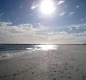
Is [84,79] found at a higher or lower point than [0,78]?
lower

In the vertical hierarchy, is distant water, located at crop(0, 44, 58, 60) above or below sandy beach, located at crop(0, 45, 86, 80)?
above

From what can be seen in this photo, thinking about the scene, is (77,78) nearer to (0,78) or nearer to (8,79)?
(8,79)

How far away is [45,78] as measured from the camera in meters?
11.1

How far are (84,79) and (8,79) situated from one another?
637cm

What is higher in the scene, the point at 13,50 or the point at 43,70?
the point at 13,50

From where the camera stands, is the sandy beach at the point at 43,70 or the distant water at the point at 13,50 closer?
the sandy beach at the point at 43,70

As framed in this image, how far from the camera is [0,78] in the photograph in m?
11.2

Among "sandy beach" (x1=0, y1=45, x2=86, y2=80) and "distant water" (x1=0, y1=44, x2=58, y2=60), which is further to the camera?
"distant water" (x1=0, y1=44, x2=58, y2=60)

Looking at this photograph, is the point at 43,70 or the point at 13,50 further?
the point at 13,50

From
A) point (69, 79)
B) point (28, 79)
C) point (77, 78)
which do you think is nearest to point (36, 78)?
point (28, 79)

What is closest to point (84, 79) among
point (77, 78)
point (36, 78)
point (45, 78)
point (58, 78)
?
point (77, 78)

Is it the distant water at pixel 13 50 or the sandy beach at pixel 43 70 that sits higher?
the distant water at pixel 13 50

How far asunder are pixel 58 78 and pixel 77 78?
5.42 feet

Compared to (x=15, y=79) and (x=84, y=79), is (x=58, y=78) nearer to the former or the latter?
(x=84, y=79)
